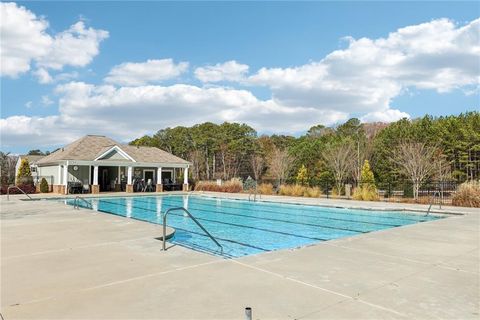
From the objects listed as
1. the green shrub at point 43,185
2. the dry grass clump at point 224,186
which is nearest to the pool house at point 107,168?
the green shrub at point 43,185

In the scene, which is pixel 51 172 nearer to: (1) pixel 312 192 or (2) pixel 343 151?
(1) pixel 312 192

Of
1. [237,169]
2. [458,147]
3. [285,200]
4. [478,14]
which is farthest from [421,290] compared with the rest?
[237,169]

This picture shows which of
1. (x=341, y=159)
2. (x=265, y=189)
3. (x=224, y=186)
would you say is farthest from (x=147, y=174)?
(x=341, y=159)

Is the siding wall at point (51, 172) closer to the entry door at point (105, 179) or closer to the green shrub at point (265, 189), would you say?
the entry door at point (105, 179)

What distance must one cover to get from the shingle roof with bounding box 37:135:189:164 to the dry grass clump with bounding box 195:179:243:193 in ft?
11.2

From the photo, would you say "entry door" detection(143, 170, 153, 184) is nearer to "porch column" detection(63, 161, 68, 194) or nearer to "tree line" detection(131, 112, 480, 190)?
"porch column" detection(63, 161, 68, 194)

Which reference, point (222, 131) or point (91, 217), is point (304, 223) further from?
point (222, 131)

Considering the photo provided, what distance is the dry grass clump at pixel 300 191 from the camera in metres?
23.5

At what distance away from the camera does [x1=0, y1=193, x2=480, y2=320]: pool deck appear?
3.74 metres

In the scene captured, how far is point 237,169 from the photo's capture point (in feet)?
168

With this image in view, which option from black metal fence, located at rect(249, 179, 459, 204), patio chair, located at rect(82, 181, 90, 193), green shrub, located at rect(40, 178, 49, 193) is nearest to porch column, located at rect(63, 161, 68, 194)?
patio chair, located at rect(82, 181, 90, 193)

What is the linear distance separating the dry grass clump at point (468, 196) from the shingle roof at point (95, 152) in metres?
22.8

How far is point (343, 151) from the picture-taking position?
3769 centimetres

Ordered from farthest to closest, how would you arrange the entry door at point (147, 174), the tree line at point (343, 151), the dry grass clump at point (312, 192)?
the tree line at point (343, 151) → the entry door at point (147, 174) → the dry grass clump at point (312, 192)
